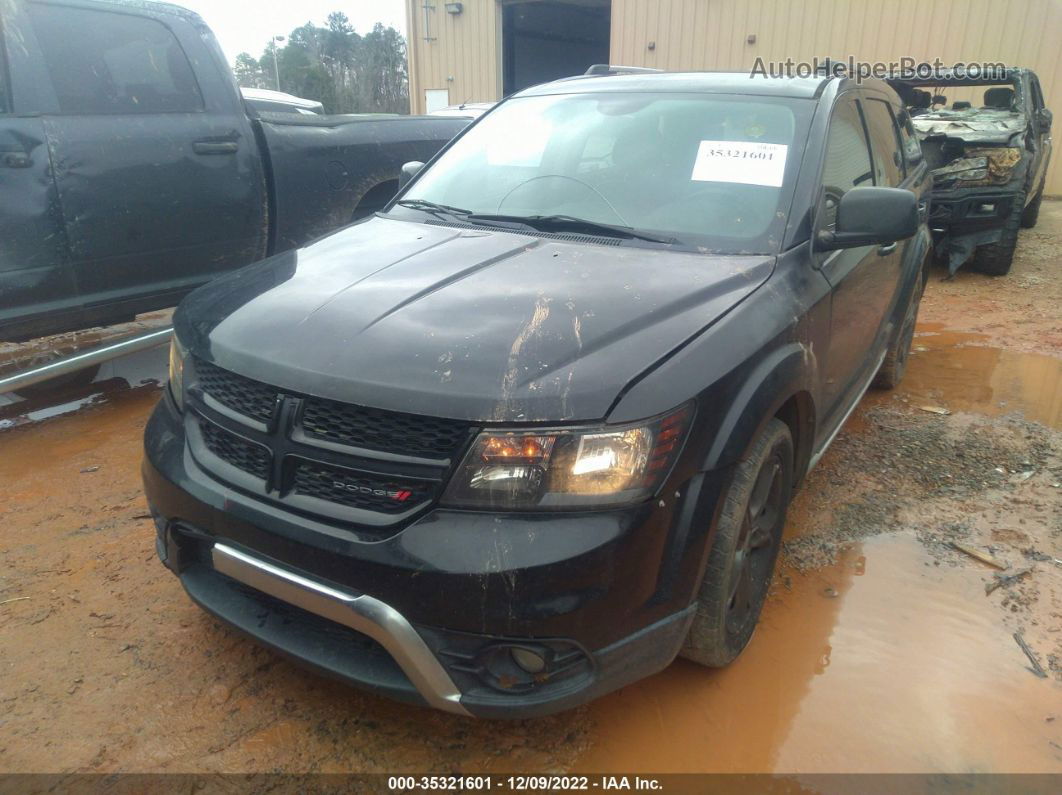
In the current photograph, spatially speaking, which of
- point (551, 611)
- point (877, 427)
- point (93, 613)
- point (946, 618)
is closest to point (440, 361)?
point (551, 611)

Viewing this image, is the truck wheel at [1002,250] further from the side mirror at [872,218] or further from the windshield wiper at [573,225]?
the windshield wiper at [573,225]

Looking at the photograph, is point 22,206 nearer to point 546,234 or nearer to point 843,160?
point 546,234

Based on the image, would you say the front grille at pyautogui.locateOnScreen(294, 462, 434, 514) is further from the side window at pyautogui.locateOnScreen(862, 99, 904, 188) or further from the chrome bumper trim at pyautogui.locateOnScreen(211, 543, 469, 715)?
the side window at pyautogui.locateOnScreen(862, 99, 904, 188)

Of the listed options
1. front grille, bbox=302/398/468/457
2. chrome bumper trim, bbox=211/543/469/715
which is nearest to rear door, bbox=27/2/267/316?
front grille, bbox=302/398/468/457

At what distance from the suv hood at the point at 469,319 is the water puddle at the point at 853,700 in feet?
3.30

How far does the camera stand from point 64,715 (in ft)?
7.27

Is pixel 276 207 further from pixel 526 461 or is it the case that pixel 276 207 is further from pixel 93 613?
pixel 526 461

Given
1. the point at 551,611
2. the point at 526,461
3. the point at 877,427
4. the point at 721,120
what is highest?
the point at 721,120

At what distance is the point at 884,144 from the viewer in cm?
391

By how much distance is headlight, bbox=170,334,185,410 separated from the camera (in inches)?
93.5

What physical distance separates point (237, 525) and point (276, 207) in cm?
317

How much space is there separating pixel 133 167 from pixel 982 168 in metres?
7.04

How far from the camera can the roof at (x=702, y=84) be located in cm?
309

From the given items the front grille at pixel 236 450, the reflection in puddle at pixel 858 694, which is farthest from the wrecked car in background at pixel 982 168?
the front grille at pixel 236 450
